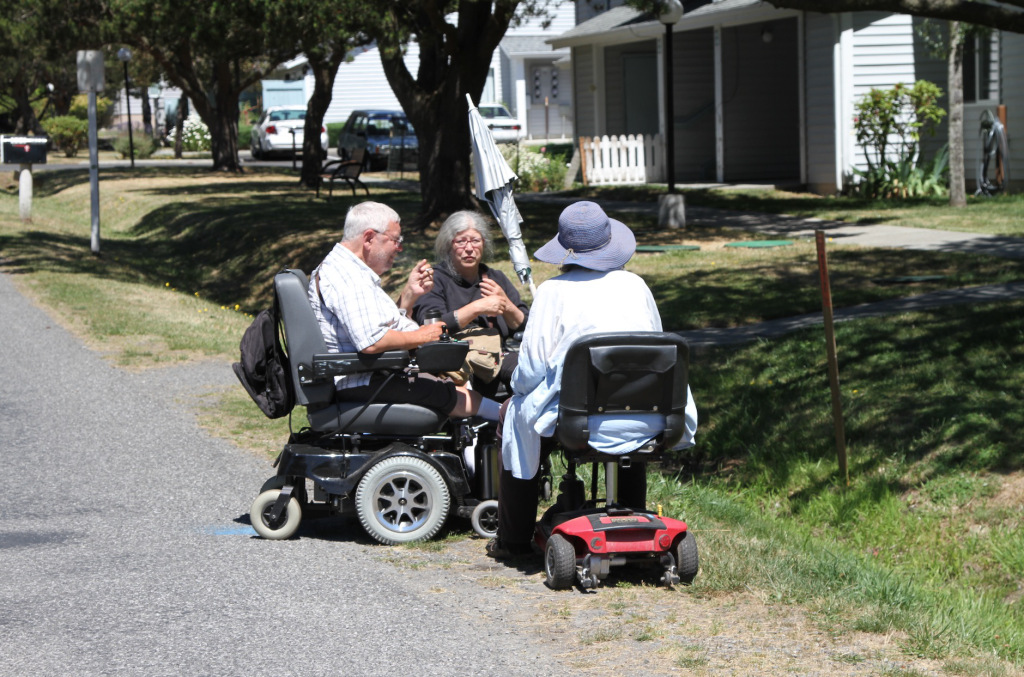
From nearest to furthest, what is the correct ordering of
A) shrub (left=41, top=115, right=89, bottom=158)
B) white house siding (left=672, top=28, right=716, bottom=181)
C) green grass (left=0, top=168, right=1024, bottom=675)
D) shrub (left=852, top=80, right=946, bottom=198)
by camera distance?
green grass (left=0, top=168, right=1024, bottom=675)
shrub (left=852, top=80, right=946, bottom=198)
white house siding (left=672, top=28, right=716, bottom=181)
shrub (left=41, top=115, right=89, bottom=158)

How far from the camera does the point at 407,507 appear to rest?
5793 millimetres

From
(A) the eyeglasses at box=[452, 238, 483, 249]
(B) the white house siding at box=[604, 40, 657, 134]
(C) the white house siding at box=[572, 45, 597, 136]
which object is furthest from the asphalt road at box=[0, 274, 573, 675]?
(C) the white house siding at box=[572, 45, 597, 136]

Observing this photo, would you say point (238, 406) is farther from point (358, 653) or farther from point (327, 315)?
point (358, 653)

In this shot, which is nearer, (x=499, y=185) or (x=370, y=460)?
(x=370, y=460)

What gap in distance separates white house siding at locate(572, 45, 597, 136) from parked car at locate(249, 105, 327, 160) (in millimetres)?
12780

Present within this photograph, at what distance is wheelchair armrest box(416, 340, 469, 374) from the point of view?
18.6 ft

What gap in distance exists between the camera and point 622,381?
4969mm

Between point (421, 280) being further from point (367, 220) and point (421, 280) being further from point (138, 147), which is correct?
point (138, 147)

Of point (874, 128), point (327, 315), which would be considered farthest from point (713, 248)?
point (327, 315)

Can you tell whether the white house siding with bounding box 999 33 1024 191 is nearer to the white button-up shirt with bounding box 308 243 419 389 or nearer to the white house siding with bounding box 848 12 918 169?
the white house siding with bounding box 848 12 918 169

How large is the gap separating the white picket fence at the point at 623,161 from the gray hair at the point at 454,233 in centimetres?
1863

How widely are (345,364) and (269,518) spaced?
785mm

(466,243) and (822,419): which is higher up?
(466,243)

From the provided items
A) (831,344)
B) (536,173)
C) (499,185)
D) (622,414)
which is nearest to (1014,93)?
(536,173)
